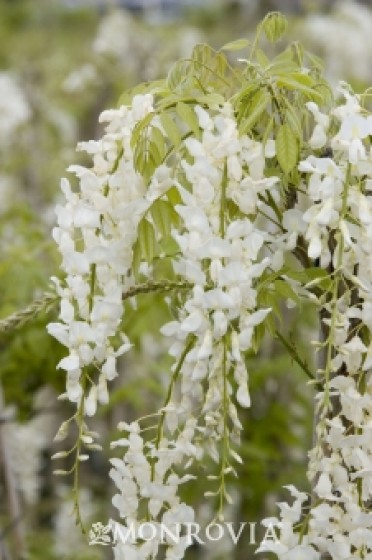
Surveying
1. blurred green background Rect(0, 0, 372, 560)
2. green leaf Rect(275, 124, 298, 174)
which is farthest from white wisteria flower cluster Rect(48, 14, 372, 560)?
blurred green background Rect(0, 0, 372, 560)

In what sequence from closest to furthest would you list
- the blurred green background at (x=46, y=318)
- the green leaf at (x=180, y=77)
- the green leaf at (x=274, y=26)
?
the green leaf at (x=180, y=77), the green leaf at (x=274, y=26), the blurred green background at (x=46, y=318)

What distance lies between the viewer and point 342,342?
4.15 feet

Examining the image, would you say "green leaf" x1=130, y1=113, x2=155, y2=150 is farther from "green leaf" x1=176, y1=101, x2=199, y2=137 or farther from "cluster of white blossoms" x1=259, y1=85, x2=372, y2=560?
"cluster of white blossoms" x1=259, y1=85, x2=372, y2=560

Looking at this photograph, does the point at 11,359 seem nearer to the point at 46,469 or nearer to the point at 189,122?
the point at 189,122

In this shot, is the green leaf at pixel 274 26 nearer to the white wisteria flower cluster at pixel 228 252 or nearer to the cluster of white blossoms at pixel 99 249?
the white wisteria flower cluster at pixel 228 252

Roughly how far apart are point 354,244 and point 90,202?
14.0 inches

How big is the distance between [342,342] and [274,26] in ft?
1.63

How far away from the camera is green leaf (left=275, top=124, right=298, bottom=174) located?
4.09ft

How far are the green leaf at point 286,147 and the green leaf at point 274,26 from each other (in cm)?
25

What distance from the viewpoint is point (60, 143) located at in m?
5.71

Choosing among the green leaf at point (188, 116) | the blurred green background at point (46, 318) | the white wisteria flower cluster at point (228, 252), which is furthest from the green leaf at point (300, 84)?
the blurred green background at point (46, 318)

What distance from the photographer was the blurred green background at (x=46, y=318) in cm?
244

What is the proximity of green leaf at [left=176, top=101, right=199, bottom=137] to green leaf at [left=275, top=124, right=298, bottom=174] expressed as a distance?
4.3 inches

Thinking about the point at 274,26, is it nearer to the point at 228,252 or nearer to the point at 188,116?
the point at 188,116
